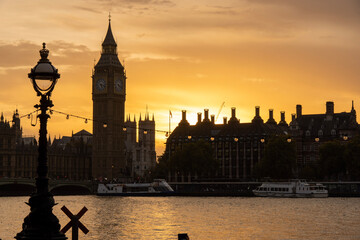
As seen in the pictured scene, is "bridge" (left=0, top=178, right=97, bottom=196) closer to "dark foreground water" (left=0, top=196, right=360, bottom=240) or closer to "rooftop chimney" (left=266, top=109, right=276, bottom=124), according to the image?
"rooftop chimney" (left=266, top=109, right=276, bottom=124)

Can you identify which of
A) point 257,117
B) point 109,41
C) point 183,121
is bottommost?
point 257,117

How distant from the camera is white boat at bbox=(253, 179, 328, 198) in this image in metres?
113

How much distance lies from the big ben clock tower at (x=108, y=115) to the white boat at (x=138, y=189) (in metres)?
38.0

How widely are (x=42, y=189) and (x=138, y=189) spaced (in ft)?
440

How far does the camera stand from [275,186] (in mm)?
117812

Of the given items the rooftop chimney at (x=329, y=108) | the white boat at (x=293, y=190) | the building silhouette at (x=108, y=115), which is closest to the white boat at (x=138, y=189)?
the white boat at (x=293, y=190)

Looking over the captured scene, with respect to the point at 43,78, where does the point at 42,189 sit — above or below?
below

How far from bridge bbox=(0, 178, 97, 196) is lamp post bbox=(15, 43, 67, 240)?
117m

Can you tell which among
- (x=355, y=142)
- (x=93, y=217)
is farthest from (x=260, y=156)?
(x=93, y=217)

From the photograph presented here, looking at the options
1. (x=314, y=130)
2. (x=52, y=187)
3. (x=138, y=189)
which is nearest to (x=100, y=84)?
(x=138, y=189)

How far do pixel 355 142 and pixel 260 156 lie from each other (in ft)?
126

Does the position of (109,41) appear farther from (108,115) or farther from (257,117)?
(257,117)

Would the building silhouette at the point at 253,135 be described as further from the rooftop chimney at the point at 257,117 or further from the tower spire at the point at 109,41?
the tower spire at the point at 109,41

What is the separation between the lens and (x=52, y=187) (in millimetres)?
135125
